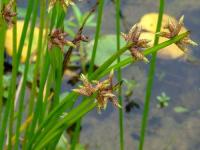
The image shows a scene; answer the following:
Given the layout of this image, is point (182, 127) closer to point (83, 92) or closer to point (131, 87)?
point (131, 87)

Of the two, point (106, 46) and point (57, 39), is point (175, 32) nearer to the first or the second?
point (57, 39)

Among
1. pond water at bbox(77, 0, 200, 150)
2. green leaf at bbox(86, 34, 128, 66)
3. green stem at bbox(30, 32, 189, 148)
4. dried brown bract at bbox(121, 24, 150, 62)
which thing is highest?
dried brown bract at bbox(121, 24, 150, 62)

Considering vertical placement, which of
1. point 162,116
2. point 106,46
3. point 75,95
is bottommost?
point 162,116

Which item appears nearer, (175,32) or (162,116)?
(175,32)

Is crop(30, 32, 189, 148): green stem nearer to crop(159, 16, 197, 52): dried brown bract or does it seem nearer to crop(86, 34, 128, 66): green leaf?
crop(159, 16, 197, 52): dried brown bract

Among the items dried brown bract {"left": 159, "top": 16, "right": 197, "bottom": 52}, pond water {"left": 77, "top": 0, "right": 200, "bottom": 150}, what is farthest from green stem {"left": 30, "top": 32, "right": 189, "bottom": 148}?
pond water {"left": 77, "top": 0, "right": 200, "bottom": 150}

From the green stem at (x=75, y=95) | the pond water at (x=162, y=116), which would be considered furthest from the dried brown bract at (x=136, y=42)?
the pond water at (x=162, y=116)

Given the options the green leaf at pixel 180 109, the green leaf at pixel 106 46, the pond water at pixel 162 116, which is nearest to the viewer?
the pond water at pixel 162 116

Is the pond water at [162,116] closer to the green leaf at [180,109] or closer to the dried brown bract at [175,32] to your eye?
the green leaf at [180,109]

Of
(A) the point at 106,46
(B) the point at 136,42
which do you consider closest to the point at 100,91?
(B) the point at 136,42

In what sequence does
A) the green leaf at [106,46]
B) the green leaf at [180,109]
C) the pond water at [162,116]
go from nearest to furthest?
the pond water at [162,116]
the green leaf at [180,109]
the green leaf at [106,46]

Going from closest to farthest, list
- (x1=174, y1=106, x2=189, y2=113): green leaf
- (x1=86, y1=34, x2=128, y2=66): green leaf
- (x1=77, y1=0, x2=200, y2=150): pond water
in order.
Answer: (x1=77, y1=0, x2=200, y2=150): pond water
(x1=174, y1=106, x2=189, y2=113): green leaf
(x1=86, y1=34, x2=128, y2=66): green leaf

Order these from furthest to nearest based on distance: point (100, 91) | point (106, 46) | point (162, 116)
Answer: point (106, 46)
point (162, 116)
point (100, 91)
